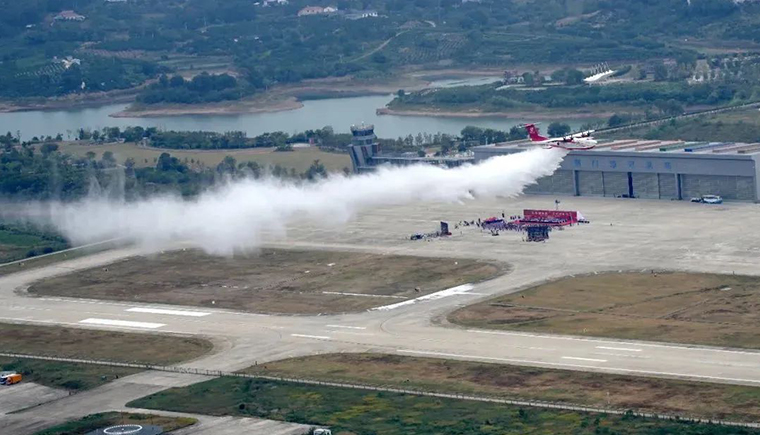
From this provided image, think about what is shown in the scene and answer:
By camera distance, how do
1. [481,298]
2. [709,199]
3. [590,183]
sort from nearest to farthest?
[481,298], [709,199], [590,183]

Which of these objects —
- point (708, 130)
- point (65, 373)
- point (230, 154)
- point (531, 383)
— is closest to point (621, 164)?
point (708, 130)

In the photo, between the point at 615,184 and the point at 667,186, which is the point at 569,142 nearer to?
the point at 615,184

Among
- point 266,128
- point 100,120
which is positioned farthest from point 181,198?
point 100,120

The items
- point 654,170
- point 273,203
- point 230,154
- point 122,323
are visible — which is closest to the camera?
point 122,323

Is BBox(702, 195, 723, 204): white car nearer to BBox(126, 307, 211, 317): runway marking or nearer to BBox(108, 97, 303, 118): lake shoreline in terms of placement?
BBox(126, 307, 211, 317): runway marking

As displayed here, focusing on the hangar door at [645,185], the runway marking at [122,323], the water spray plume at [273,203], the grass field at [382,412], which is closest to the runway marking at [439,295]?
the runway marking at [122,323]

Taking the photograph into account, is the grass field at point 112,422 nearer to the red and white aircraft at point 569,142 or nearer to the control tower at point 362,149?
the red and white aircraft at point 569,142

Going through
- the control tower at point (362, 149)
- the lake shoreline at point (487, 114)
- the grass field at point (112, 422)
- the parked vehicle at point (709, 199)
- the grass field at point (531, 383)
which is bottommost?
the grass field at point (531, 383)
